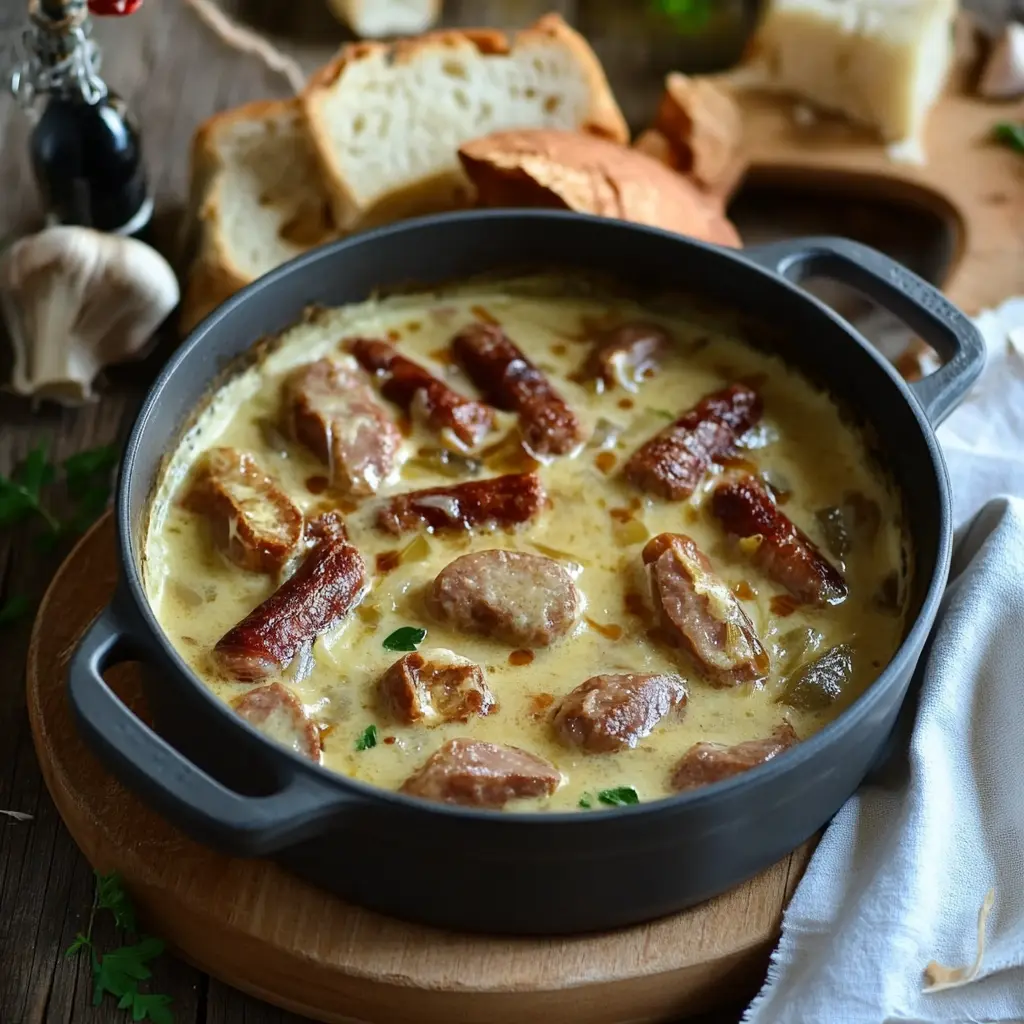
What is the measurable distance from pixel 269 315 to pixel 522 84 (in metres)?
1.22

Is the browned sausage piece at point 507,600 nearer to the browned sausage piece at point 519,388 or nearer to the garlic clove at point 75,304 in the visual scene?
the browned sausage piece at point 519,388

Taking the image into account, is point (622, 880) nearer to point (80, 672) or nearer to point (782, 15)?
point (80, 672)

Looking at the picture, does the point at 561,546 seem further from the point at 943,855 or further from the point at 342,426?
the point at 943,855

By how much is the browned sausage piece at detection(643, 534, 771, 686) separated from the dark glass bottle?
1.73 metres

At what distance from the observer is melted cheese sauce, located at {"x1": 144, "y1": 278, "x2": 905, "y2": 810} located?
2.40 metres

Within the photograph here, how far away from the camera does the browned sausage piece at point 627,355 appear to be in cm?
304

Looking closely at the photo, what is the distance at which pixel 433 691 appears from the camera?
2414 millimetres

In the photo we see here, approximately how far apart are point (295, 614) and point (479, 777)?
46 cm

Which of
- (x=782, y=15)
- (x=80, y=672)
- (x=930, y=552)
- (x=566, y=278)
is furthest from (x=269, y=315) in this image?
(x=782, y=15)

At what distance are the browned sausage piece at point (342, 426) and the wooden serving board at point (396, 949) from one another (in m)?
0.72

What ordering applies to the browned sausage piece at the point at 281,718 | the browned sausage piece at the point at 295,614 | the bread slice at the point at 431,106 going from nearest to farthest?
the browned sausage piece at the point at 281,718
the browned sausage piece at the point at 295,614
the bread slice at the point at 431,106

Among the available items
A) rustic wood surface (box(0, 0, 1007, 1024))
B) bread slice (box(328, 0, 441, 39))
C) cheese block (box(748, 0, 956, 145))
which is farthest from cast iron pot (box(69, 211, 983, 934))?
bread slice (box(328, 0, 441, 39))

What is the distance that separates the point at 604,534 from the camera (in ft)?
8.97

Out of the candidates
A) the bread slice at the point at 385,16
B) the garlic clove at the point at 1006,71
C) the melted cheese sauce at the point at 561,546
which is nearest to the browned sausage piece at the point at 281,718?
the melted cheese sauce at the point at 561,546
